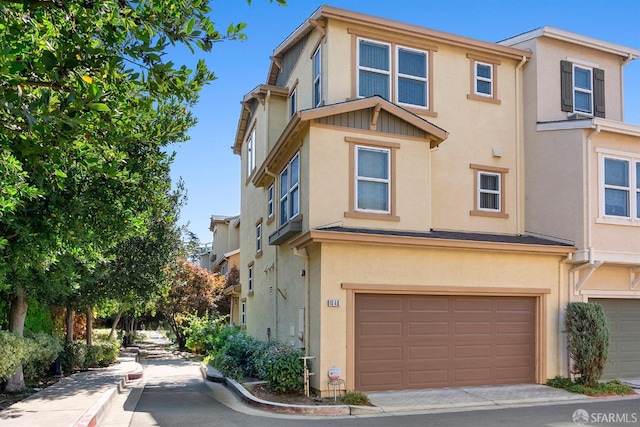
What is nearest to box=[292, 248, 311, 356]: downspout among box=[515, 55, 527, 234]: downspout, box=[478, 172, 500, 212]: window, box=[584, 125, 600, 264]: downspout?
box=[478, 172, 500, 212]: window

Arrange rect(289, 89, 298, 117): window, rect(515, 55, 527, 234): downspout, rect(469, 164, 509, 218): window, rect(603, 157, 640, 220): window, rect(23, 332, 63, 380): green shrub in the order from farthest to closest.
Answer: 1. rect(289, 89, 298, 117): window
2. rect(515, 55, 527, 234): downspout
3. rect(469, 164, 509, 218): window
4. rect(23, 332, 63, 380): green shrub
5. rect(603, 157, 640, 220): window

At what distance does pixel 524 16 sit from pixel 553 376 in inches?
441

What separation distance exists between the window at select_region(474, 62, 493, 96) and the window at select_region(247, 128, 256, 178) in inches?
357

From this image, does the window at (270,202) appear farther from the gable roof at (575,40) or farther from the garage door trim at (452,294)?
the gable roof at (575,40)

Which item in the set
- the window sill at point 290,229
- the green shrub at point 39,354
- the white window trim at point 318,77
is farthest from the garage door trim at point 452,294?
the green shrub at point 39,354

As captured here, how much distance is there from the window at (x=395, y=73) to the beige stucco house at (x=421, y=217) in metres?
0.04

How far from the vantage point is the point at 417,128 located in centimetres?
1476

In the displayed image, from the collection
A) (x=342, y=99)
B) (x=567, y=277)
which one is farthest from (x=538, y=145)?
(x=342, y=99)

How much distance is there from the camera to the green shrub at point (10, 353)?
12695mm

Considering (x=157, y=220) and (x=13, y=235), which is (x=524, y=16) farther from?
(x=13, y=235)

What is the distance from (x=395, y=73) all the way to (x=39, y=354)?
12.5 m

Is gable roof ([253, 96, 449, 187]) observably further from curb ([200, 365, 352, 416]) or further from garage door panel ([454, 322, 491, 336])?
curb ([200, 365, 352, 416])

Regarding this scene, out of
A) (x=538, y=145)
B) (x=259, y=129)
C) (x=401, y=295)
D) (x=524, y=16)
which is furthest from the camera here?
(x=259, y=129)

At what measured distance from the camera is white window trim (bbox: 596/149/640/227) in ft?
50.1
